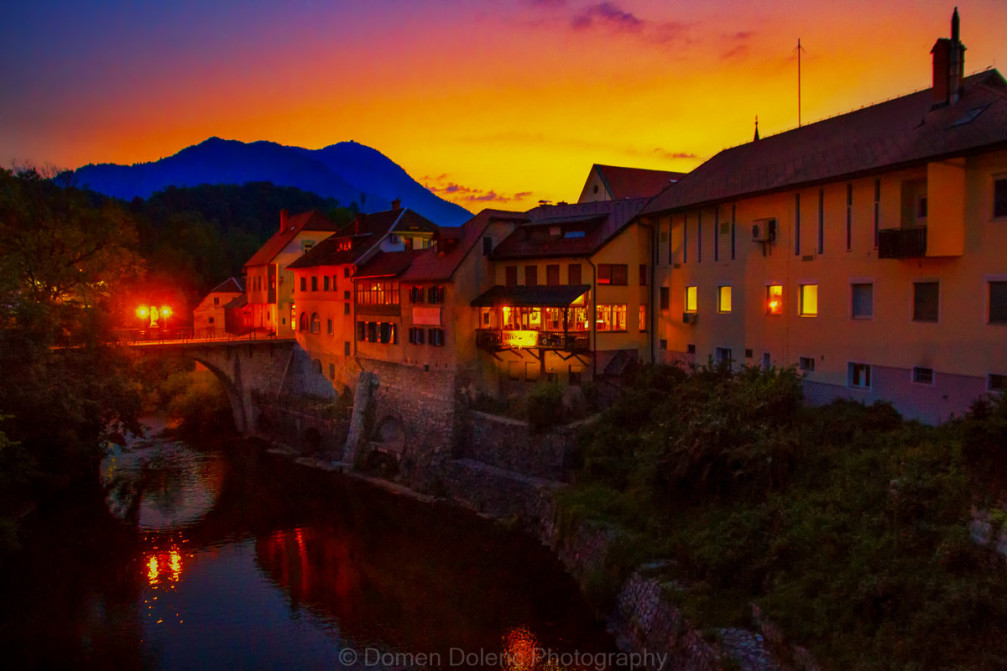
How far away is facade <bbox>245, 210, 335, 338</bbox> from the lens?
2055 inches

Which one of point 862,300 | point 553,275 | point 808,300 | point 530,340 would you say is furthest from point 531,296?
point 862,300

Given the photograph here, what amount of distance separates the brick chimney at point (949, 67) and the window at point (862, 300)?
514 centimetres

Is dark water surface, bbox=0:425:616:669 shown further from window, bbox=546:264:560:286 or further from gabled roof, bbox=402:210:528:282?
window, bbox=546:264:560:286

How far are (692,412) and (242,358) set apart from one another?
31.2m

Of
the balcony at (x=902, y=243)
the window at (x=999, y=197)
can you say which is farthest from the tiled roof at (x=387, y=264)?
the window at (x=999, y=197)

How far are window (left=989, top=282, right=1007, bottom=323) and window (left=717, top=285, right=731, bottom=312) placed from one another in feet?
30.4

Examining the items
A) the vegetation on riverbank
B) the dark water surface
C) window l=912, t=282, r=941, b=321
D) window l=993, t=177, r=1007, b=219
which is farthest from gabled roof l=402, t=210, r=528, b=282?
window l=993, t=177, r=1007, b=219

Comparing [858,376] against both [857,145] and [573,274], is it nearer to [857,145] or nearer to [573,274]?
[857,145]

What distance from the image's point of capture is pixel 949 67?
19484 mm

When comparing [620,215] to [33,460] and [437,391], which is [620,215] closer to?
[437,391]

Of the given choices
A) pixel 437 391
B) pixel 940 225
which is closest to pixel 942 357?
pixel 940 225

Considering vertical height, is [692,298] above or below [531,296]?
below

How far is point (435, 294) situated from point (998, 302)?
21.8 m

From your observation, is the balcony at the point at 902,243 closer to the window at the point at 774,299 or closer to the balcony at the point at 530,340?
the window at the point at 774,299
